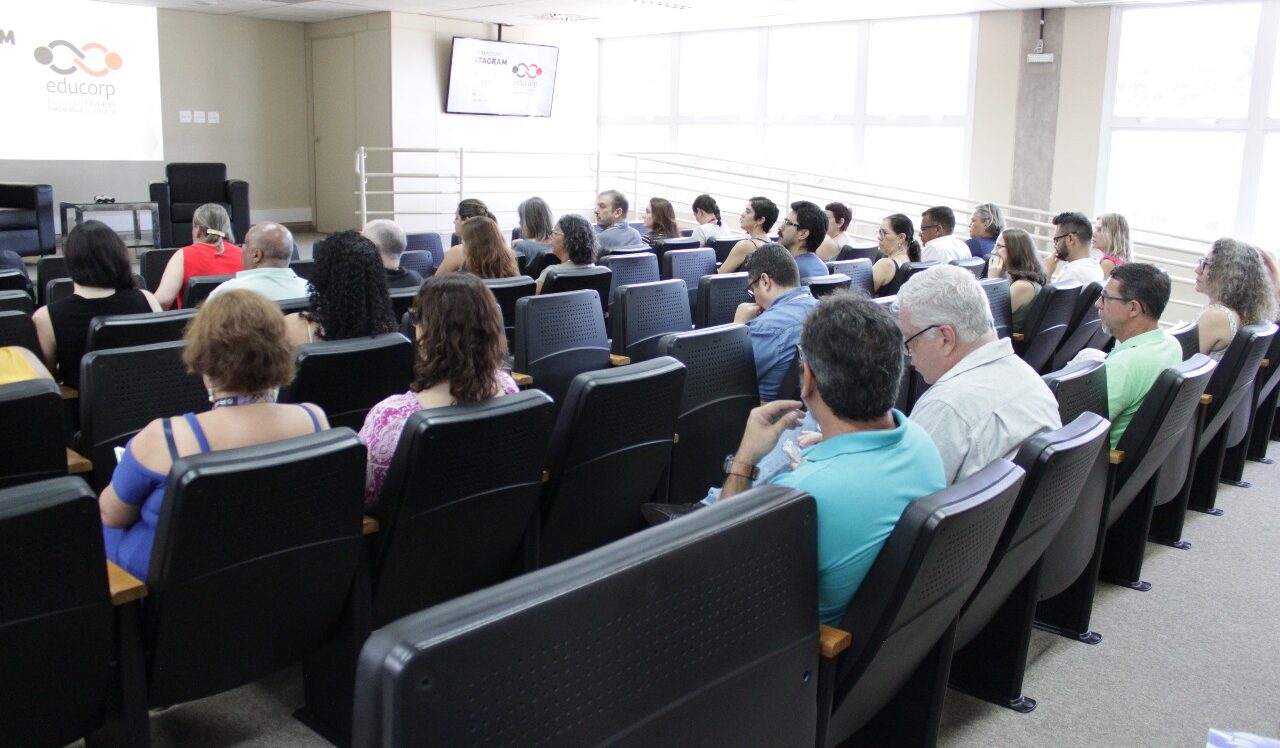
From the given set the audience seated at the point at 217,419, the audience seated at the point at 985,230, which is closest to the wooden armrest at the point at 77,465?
the audience seated at the point at 217,419

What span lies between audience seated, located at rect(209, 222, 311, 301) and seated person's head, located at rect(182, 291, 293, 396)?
72.7 inches

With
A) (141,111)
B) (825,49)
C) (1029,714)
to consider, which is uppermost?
(825,49)

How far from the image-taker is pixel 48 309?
3.54 metres

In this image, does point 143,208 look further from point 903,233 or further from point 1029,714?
point 1029,714

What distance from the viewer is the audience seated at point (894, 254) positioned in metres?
5.79

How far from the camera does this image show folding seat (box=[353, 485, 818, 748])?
98 cm

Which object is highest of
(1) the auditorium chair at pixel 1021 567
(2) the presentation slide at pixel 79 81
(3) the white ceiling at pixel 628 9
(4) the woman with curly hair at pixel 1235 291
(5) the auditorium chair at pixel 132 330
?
(3) the white ceiling at pixel 628 9

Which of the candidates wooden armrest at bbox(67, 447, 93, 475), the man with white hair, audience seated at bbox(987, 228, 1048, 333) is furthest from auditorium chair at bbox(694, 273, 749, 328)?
wooden armrest at bbox(67, 447, 93, 475)

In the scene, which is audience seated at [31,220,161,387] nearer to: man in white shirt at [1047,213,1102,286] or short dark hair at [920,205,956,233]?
man in white shirt at [1047,213,1102,286]

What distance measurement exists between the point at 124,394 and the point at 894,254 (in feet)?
15.0

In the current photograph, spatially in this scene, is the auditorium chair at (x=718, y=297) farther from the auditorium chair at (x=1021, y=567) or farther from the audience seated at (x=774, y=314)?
the auditorium chair at (x=1021, y=567)

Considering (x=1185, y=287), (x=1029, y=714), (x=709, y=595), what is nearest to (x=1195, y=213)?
(x=1185, y=287)

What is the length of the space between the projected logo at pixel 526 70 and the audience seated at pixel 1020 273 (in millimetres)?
9095

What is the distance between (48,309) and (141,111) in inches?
383
